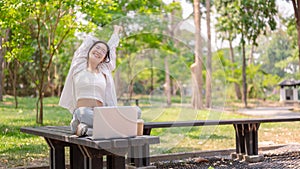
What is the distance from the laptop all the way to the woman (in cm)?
56

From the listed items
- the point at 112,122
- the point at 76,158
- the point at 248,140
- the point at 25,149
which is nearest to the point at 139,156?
A: the point at 76,158

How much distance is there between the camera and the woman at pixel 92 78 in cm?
397

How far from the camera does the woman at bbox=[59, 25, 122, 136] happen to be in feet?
13.0

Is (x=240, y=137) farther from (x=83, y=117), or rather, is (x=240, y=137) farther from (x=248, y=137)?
(x=83, y=117)

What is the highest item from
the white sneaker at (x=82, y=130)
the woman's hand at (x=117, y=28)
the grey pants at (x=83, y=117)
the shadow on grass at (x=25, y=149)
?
the woman's hand at (x=117, y=28)

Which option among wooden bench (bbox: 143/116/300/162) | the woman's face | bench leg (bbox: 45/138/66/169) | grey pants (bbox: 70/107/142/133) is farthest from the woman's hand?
wooden bench (bbox: 143/116/300/162)

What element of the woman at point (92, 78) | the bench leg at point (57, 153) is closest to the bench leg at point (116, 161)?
the woman at point (92, 78)

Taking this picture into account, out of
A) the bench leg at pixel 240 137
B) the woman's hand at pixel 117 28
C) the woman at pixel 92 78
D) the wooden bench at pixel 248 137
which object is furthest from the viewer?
the bench leg at pixel 240 137

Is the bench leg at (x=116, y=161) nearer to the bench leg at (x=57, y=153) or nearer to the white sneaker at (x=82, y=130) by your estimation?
the white sneaker at (x=82, y=130)

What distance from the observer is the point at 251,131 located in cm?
623

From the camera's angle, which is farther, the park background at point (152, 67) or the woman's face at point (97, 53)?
the park background at point (152, 67)

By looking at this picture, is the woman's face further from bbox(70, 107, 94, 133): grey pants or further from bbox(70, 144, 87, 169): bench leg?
bbox(70, 144, 87, 169): bench leg

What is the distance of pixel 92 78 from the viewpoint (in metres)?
4.03

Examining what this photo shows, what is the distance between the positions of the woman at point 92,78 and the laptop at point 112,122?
556 millimetres
